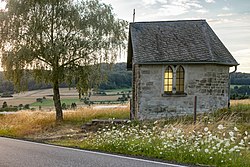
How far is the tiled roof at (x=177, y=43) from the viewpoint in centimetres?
1988

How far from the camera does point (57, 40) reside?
71.5ft

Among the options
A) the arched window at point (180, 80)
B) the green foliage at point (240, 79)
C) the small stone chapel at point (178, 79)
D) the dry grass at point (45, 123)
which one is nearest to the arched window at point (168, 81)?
the small stone chapel at point (178, 79)

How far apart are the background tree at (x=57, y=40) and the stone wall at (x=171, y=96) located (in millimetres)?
4106

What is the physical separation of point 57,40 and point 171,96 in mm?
8292

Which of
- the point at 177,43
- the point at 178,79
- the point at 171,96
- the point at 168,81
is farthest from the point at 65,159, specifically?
the point at 177,43

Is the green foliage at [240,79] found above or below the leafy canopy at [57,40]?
below

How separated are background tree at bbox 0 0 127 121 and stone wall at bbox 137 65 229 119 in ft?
13.5

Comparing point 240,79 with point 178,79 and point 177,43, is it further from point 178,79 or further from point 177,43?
point 178,79

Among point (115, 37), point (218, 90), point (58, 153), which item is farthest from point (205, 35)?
point (58, 153)

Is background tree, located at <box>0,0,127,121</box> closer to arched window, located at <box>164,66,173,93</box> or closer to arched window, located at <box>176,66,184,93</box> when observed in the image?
arched window, located at <box>164,66,173,93</box>

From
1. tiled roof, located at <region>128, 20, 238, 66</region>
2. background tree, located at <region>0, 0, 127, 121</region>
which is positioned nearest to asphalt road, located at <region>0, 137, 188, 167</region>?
tiled roof, located at <region>128, 20, 238, 66</region>

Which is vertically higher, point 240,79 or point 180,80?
point 240,79

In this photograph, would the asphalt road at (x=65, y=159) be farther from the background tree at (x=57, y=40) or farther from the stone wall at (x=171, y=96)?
the background tree at (x=57, y=40)

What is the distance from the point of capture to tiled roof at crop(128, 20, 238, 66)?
1988cm
